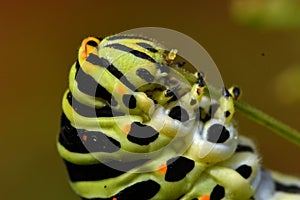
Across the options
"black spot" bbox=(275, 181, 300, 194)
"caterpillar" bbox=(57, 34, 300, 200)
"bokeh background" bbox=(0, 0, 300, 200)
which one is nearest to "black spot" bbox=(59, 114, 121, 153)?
"caterpillar" bbox=(57, 34, 300, 200)

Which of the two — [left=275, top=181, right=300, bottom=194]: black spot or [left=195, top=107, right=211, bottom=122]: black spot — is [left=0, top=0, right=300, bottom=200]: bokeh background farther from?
[left=195, top=107, right=211, bottom=122]: black spot

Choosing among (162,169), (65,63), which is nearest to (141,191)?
(162,169)

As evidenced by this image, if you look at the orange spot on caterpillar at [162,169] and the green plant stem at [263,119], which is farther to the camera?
the orange spot on caterpillar at [162,169]

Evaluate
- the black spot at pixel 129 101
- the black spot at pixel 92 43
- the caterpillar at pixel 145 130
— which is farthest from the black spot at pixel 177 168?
the black spot at pixel 92 43

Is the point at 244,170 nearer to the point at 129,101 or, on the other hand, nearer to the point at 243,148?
the point at 243,148

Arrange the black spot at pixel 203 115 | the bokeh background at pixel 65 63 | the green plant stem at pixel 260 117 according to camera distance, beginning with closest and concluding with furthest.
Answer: the green plant stem at pixel 260 117
the black spot at pixel 203 115
the bokeh background at pixel 65 63

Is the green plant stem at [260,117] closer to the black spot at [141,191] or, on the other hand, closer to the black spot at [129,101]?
the black spot at [129,101]
